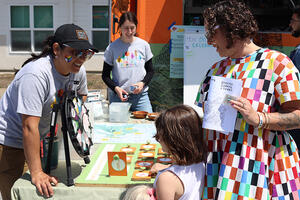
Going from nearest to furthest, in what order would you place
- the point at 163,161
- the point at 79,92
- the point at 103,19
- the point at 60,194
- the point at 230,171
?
the point at 230,171, the point at 60,194, the point at 163,161, the point at 79,92, the point at 103,19

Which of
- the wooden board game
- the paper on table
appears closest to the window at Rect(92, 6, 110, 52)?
the wooden board game

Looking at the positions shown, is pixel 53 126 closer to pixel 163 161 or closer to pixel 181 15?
pixel 163 161

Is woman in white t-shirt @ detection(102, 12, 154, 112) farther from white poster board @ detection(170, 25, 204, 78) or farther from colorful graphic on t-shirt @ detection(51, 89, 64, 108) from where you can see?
white poster board @ detection(170, 25, 204, 78)

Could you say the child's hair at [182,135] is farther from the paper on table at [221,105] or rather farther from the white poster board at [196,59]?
the white poster board at [196,59]

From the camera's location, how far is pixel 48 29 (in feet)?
34.0

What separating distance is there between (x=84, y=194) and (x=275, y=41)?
4239mm

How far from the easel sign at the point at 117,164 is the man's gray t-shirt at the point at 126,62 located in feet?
5.20

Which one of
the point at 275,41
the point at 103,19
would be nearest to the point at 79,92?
the point at 275,41

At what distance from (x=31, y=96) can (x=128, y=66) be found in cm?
176


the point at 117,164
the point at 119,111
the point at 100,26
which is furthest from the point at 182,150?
the point at 100,26

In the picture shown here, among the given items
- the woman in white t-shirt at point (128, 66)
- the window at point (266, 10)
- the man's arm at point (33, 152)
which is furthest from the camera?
the window at point (266, 10)

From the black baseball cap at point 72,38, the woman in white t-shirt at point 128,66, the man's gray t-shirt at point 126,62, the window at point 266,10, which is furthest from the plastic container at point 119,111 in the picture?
the window at point 266,10

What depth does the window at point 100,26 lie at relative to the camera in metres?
10.1

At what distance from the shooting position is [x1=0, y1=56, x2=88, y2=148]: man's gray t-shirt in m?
1.51
